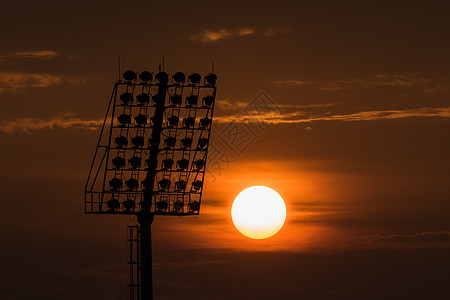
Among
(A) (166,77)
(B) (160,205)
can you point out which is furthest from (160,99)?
(B) (160,205)

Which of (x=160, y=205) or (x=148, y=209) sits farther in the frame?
(x=160, y=205)

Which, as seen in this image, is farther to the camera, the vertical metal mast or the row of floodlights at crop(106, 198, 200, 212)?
the vertical metal mast

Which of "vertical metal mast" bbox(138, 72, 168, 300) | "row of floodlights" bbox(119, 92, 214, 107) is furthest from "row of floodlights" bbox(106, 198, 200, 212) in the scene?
"row of floodlights" bbox(119, 92, 214, 107)

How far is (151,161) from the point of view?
6044 cm

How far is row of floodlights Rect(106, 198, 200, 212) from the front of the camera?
58906 mm

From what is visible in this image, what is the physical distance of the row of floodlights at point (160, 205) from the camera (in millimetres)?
58906

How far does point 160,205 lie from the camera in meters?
60.7

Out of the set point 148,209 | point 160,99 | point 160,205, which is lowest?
point 148,209

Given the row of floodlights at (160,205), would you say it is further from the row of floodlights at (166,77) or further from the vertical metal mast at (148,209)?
the row of floodlights at (166,77)

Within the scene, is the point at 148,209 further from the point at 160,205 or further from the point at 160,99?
the point at 160,99

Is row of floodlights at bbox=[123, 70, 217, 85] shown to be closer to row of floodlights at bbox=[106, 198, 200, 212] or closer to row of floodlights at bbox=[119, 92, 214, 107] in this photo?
row of floodlights at bbox=[119, 92, 214, 107]

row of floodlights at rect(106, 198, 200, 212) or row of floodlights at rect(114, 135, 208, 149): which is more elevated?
row of floodlights at rect(114, 135, 208, 149)

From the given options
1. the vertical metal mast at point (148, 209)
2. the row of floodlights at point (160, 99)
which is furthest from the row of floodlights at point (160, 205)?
the row of floodlights at point (160, 99)

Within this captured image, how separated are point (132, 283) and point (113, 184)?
7080 millimetres
